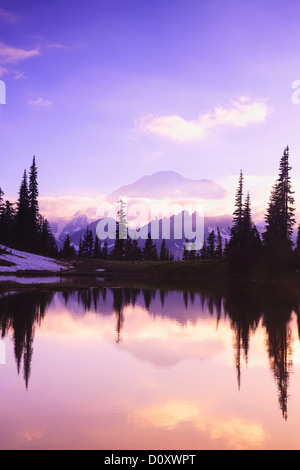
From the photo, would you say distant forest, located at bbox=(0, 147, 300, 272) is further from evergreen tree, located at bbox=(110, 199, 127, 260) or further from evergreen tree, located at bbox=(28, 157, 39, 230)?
evergreen tree, located at bbox=(110, 199, 127, 260)

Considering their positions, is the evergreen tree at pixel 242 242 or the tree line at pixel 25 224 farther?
the tree line at pixel 25 224

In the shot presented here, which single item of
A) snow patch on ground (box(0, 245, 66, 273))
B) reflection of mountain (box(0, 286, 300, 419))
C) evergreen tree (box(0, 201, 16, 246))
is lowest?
reflection of mountain (box(0, 286, 300, 419))

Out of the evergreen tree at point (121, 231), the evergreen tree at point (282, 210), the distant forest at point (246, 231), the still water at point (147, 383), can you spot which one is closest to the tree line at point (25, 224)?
the distant forest at point (246, 231)

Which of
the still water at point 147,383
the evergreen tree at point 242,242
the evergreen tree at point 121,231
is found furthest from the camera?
the evergreen tree at point 121,231

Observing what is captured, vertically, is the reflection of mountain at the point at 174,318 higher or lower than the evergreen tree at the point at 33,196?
lower

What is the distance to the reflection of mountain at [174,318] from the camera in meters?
15.3

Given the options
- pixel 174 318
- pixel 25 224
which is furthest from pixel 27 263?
pixel 174 318

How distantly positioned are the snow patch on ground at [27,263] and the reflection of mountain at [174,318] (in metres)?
26.2

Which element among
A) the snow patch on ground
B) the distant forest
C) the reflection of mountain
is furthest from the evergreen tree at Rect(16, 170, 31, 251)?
the reflection of mountain

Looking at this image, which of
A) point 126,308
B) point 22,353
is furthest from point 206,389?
point 126,308

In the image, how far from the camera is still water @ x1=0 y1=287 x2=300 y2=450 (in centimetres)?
863

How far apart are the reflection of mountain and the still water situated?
83 millimetres

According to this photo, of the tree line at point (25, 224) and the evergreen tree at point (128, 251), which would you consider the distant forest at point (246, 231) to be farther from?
the evergreen tree at point (128, 251)

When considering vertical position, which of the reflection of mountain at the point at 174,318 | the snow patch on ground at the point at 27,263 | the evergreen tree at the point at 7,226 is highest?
the evergreen tree at the point at 7,226
